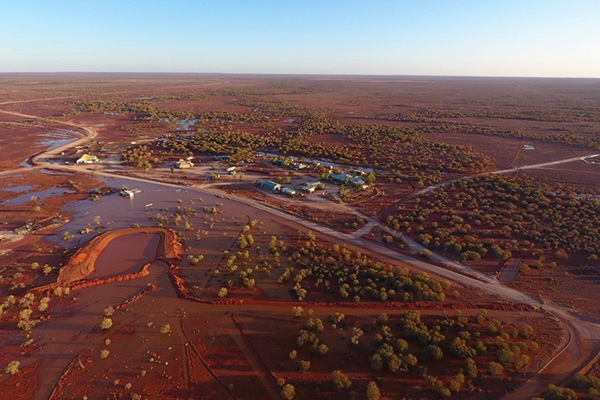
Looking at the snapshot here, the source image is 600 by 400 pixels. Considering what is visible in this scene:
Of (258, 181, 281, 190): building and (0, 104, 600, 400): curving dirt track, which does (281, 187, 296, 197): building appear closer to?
(258, 181, 281, 190): building

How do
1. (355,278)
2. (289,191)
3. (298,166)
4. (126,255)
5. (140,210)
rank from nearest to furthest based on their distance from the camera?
(355,278) → (126,255) → (140,210) → (289,191) → (298,166)

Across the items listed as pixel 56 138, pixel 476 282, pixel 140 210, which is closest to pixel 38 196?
pixel 140 210

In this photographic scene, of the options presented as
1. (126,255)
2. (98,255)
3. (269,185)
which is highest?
(269,185)

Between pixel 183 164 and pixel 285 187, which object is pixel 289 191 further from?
pixel 183 164

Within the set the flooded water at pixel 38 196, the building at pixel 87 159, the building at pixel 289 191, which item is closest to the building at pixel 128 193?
the flooded water at pixel 38 196

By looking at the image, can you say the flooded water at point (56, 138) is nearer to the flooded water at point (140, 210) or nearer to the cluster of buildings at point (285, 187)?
the flooded water at point (140, 210)

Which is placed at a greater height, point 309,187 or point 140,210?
point 309,187

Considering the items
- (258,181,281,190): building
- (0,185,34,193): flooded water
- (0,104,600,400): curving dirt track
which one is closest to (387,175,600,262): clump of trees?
(0,104,600,400): curving dirt track

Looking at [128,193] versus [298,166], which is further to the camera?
[298,166]
